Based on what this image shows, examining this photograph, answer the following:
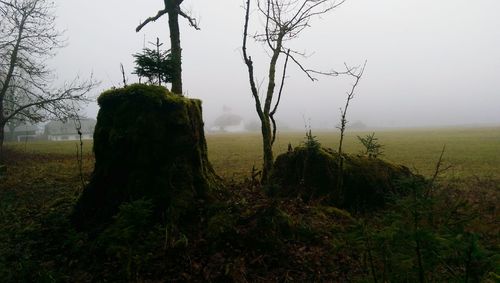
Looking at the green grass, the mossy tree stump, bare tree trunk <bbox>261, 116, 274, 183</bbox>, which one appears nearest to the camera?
the mossy tree stump

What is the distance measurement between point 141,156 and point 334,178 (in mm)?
4929

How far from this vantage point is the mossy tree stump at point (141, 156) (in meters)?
6.81

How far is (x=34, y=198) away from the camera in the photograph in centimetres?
1011

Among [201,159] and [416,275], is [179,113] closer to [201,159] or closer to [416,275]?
[201,159]

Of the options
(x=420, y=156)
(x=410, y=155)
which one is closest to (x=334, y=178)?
(x=420, y=156)

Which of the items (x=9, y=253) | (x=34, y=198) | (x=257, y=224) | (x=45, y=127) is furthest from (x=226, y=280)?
(x=45, y=127)

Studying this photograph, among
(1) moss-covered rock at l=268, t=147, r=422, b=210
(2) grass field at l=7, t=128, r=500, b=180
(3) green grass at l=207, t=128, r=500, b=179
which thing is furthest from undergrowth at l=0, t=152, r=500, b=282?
(2) grass field at l=7, t=128, r=500, b=180

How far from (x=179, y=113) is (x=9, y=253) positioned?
12.5ft

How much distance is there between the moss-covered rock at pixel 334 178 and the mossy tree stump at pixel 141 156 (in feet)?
9.06

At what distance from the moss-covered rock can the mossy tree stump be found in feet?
9.06

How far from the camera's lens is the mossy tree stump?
681cm

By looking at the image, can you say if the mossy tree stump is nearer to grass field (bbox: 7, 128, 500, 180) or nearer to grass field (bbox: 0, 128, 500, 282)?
grass field (bbox: 0, 128, 500, 282)

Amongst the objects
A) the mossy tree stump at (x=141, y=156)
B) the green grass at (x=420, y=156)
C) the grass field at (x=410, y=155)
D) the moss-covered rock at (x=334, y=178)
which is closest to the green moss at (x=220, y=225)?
the mossy tree stump at (x=141, y=156)

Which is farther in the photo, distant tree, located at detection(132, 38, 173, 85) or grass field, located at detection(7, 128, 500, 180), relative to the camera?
grass field, located at detection(7, 128, 500, 180)
